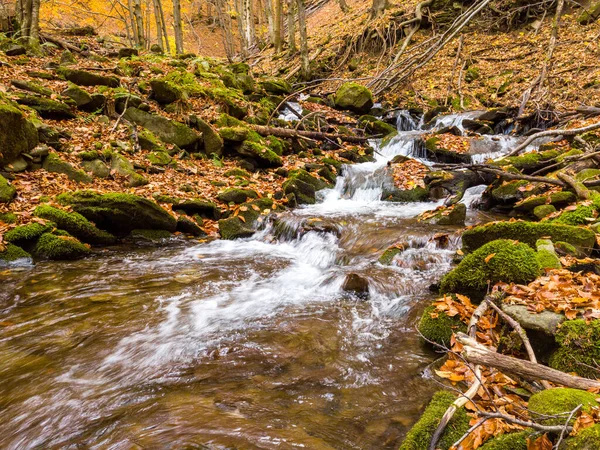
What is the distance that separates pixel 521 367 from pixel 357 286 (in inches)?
126

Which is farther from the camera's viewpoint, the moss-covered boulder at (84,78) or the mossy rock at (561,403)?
the moss-covered boulder at (84,78)

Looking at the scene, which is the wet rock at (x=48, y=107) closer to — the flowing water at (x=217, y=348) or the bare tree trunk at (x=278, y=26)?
the flowing water at (x=217, y=348)

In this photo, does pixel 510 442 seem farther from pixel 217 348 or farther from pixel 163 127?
pixel 163 127

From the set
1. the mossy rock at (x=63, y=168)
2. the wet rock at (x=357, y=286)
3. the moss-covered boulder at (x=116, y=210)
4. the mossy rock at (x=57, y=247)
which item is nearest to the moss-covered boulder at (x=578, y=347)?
the wet rock at (x=357, y=286)

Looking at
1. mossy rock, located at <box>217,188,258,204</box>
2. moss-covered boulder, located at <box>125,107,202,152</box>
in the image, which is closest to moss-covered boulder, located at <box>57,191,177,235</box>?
mossy rock, located at <box>217,188,258,204</box>

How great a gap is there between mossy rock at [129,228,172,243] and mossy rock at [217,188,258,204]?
181 centimetres

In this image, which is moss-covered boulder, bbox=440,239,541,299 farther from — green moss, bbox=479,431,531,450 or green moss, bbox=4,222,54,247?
green moss, bbox=4,222,54,247

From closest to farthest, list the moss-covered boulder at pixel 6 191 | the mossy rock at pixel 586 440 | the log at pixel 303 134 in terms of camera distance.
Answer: the mossy rock at pixel 586 440 → the moss-covered boulder at pixel 6 191 → the log at pixel 303 134

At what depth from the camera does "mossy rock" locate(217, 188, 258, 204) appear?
8984 millimetres

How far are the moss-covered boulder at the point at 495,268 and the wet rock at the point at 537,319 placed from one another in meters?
0.65

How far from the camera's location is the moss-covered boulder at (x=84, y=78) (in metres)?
10.8

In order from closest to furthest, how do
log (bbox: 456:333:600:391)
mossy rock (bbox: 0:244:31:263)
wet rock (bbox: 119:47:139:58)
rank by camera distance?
1. log (bbox: 456:333:600:391)
2. mossy rock (bbox: 0:244:31:263)
3. wet rock (bbox: 119:47:139:58)

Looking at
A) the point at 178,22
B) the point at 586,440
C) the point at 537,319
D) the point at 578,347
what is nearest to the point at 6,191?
the point at 537,319

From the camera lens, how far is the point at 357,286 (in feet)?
17.9
